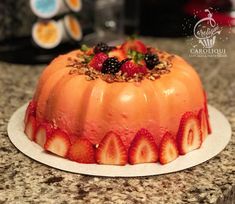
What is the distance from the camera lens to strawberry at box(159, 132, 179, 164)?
1.25 meters

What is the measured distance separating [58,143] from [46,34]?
807mm

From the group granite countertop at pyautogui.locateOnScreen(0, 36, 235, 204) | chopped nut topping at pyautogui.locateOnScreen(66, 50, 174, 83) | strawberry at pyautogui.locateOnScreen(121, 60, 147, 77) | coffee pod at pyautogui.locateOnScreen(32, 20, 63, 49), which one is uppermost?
strawberry at pyautogui.locateOnScreen(121, 60, 147, 77)

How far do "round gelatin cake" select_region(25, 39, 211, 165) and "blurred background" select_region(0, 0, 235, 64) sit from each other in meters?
0.51

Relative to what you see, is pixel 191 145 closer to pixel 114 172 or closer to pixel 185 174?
pixel 185 174

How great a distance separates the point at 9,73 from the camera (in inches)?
74.3

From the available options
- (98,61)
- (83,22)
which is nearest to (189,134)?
(98,61)

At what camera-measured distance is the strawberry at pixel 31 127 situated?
135 centimetres

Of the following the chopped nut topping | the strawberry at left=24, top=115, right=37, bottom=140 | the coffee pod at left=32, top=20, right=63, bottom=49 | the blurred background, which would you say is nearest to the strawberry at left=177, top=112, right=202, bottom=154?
the chopped nut topping

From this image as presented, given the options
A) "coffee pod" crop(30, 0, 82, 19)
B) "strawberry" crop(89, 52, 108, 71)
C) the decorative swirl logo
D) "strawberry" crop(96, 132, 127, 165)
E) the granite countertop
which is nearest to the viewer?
the granite countertop

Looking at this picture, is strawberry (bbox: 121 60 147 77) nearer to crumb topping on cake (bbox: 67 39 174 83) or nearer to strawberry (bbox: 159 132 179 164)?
crumb topping on cake (bbox: 67 39 174 83)

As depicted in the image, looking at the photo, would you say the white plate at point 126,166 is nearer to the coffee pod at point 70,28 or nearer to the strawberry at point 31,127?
the strawberry at point 31,127

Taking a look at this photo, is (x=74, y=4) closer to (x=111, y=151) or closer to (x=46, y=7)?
(x=46, y=7)

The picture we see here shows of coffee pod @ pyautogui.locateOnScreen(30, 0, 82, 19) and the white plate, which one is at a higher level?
coffee pod @ pyautogui.locateOnScreen(30, 0, 82, 19)

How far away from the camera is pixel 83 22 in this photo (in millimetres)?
2344
